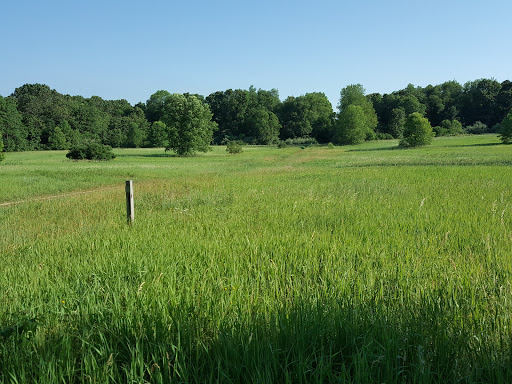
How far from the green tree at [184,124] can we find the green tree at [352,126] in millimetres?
43747

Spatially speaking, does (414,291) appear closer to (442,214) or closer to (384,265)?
(384,265)

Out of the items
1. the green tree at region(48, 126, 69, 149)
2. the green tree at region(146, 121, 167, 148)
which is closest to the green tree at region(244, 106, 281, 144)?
the green tree at region(146, 121, 167, 148)

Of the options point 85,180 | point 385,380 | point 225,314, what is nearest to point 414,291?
point 385,380

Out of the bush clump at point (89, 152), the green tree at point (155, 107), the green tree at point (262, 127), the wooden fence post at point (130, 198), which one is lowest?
the wooden fence post at point (130, 198)

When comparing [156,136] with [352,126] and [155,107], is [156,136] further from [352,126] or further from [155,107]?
[352,126]

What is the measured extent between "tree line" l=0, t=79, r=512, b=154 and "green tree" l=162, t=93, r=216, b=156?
0.16m

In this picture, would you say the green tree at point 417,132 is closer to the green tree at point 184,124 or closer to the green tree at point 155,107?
the green tree at point 184,124

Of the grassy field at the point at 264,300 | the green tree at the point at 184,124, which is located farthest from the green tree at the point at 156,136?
the grassy field at the point at 264,300

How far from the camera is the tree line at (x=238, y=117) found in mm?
65469

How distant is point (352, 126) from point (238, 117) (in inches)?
1721

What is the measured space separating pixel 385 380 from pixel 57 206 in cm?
1229

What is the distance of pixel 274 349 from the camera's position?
249 cm

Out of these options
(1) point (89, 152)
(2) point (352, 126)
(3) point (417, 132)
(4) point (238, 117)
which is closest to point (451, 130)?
(2) point (352, 126)

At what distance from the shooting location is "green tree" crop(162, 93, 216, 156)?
5934 centimetres
